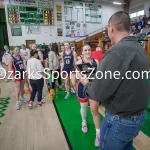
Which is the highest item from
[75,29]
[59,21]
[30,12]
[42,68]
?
[30,12]

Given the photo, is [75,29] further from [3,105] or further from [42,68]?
[3,105]

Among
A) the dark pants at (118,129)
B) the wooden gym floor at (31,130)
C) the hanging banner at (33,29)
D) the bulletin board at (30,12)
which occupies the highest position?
the bulletin board at (30,12)

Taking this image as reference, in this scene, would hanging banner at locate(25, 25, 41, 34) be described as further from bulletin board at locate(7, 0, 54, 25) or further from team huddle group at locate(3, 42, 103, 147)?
team huddle group at locate(3, 42, 103, 147)

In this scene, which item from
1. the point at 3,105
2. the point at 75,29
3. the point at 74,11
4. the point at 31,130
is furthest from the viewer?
the point at 75,29

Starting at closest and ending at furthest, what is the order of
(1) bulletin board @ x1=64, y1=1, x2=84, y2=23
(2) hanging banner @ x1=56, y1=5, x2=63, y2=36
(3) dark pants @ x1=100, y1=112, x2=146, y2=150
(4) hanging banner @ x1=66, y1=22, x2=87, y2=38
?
(3) dark pants @ x1=100, y1=112, x2=146, y2=150, (2) hanging banner @ x1=56, y1=5, x2=63, y2=36, (1) bulletin board @ x1=64, y1=1, x2=84, y2=23, (4) hanging banner @ x1=66, y1=22, x2=87, y2=38

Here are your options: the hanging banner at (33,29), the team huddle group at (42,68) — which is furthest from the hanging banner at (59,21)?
the team huddle group at (42,68)

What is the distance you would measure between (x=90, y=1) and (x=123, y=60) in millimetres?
11072

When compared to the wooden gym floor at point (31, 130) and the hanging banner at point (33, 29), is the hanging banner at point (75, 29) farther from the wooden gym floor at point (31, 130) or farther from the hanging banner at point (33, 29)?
the wooden gym floor at point (31, 130)

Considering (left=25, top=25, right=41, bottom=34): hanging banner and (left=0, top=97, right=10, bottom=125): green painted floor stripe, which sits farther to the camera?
(left=25, top=25, right=41, bottom=34): hanging banner

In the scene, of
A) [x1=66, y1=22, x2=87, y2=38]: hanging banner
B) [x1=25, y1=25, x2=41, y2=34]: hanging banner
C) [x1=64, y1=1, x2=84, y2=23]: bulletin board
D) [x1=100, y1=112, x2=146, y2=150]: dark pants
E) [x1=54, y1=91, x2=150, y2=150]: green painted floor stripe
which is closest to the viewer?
[x1=100, y1=112, x2=146, y2=150]: dark pants

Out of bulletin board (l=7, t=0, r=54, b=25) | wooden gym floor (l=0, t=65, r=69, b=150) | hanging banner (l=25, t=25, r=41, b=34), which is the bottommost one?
wooden gym floor (l=0, t=65, r=69, b=150)

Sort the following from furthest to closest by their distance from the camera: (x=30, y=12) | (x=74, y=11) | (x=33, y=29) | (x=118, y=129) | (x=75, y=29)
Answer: (x=75, y=29) < (x=74, y=11) < (x=33, y=29) < (x=30, y=12) < (x=118, y=129)

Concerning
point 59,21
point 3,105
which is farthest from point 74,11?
point 3,105

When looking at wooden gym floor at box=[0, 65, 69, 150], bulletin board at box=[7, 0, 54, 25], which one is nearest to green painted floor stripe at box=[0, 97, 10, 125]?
wooden gym floor at box=[0, 65, 69, 150]
